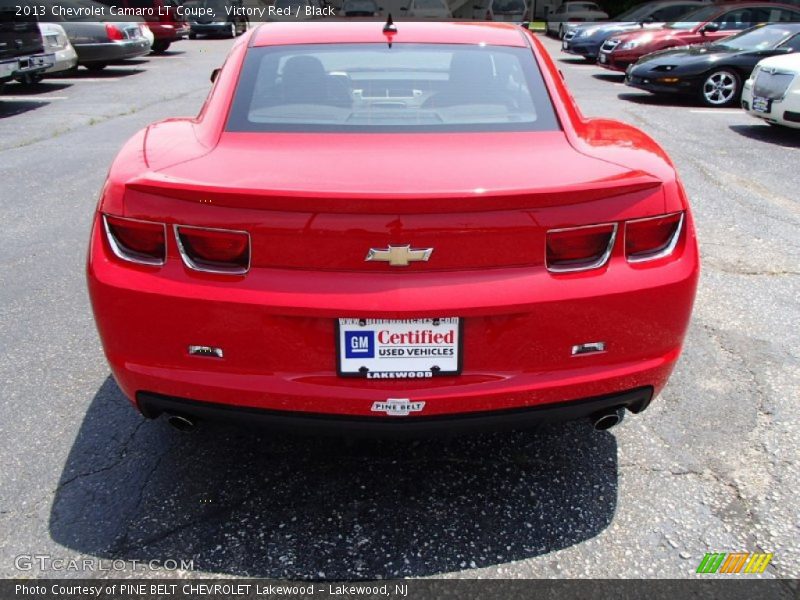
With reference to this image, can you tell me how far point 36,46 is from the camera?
11727 millimetres

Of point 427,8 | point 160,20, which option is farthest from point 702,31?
point 427,8

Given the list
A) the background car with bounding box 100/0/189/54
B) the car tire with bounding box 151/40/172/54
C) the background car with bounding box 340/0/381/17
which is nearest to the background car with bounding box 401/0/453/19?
the background car with bounding box 340/0/381/17

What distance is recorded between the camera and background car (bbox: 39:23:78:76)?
12531 mm

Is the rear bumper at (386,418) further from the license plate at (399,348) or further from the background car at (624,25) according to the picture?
the background car at (624,25)

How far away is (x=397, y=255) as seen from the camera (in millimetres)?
2096

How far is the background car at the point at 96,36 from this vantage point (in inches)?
605

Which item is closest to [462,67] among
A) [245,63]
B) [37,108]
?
[245,63]

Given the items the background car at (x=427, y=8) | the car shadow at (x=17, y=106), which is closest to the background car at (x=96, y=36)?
the car shadow at (x=17, y=106)

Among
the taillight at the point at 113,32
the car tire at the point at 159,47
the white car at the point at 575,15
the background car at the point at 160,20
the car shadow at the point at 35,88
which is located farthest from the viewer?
the white car at the point at 575,15

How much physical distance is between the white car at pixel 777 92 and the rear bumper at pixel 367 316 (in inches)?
308

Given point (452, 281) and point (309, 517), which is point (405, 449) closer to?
point (309, 517)

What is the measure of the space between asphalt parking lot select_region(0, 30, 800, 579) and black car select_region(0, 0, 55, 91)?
27.8 feet

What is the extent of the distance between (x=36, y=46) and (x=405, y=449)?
457 inches

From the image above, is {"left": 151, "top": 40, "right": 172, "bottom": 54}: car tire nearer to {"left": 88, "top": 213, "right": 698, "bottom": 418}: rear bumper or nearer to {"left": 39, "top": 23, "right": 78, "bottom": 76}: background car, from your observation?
{"left": 39, "top": 23, "right": 78, "bottom": 76}: background car
